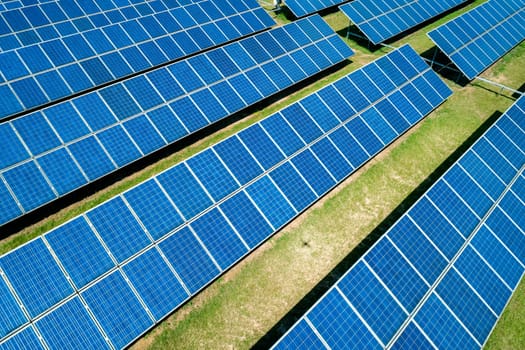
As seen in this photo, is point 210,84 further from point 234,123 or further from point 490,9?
point 490,9

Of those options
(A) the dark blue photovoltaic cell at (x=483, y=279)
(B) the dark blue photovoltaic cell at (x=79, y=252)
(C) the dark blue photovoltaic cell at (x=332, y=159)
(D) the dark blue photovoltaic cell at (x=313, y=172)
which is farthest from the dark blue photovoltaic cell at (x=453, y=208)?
(B) the dark blue photovoltaic cell at (x=79, y=252)

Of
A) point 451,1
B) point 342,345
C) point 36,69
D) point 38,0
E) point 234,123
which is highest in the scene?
point 451,1

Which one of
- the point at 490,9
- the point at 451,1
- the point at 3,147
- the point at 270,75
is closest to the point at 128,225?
the point at 3,147

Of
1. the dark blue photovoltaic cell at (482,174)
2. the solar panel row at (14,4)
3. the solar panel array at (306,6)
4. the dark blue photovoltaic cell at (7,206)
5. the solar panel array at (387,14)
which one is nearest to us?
the dark blue photovoltaic cell at (7,206)

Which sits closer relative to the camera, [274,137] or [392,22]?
[274,137]

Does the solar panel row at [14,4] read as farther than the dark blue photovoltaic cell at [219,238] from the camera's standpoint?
Yes

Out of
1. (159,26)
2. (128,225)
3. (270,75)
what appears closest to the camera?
(128,225)

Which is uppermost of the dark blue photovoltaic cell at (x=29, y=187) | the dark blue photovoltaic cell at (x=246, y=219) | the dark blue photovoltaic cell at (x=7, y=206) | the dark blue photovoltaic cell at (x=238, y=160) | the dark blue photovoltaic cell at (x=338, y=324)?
the dark blue photovoltaic cell at (x=338, y=324)

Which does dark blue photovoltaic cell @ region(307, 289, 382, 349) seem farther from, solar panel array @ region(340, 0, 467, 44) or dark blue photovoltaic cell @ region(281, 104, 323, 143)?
solar panel array @ region(340, 0, 467, 44)

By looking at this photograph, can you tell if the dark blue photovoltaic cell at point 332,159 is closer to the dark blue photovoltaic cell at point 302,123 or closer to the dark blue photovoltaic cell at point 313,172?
the dark blue photovoltaic cell at point 313,172
